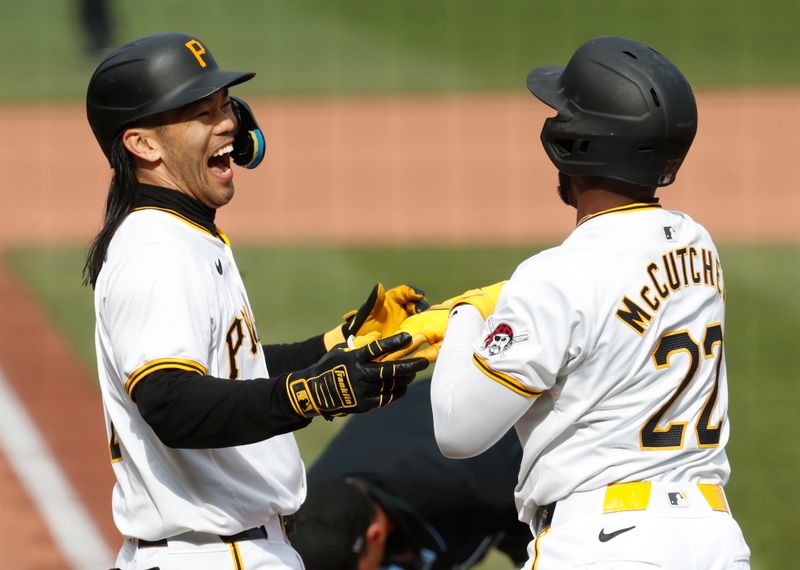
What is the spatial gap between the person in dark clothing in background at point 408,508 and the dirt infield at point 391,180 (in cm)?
374

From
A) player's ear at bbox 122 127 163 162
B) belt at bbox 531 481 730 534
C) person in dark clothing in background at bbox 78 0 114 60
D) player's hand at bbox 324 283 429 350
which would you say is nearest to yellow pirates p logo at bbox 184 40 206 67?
player's ear at bbox 122 127 163 162

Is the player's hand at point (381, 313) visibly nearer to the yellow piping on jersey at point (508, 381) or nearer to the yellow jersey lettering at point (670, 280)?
the yellow piping on jersey at point (508, 381)

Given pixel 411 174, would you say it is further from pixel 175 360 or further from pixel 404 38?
pixel 175 360

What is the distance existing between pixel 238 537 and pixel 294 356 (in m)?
0.72

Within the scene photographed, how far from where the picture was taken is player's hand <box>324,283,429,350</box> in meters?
3.28

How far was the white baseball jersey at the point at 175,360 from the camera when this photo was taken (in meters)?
2.64

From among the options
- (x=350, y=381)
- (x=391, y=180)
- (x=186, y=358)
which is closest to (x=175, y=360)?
(x=186, y=358)

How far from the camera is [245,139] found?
322cm

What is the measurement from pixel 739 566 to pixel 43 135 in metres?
12.3

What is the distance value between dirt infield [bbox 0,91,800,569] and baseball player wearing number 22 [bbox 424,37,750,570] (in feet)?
17.6

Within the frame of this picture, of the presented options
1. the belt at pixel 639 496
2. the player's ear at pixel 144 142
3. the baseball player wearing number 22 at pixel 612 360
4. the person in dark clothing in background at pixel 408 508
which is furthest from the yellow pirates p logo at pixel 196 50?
the person in dark clothing in background at pixel 408 508

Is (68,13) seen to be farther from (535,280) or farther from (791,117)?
(535,280)

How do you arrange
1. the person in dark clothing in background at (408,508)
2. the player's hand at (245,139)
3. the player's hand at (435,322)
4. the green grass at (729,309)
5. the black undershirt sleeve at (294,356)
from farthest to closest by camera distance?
the green grass at (729,309) → the person in dark clothing in background at (408,508) → the black undershirt sleeve at (294,356) → the player's hand at (245,139) → the player's hand at (435,322)

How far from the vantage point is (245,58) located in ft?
54.7
